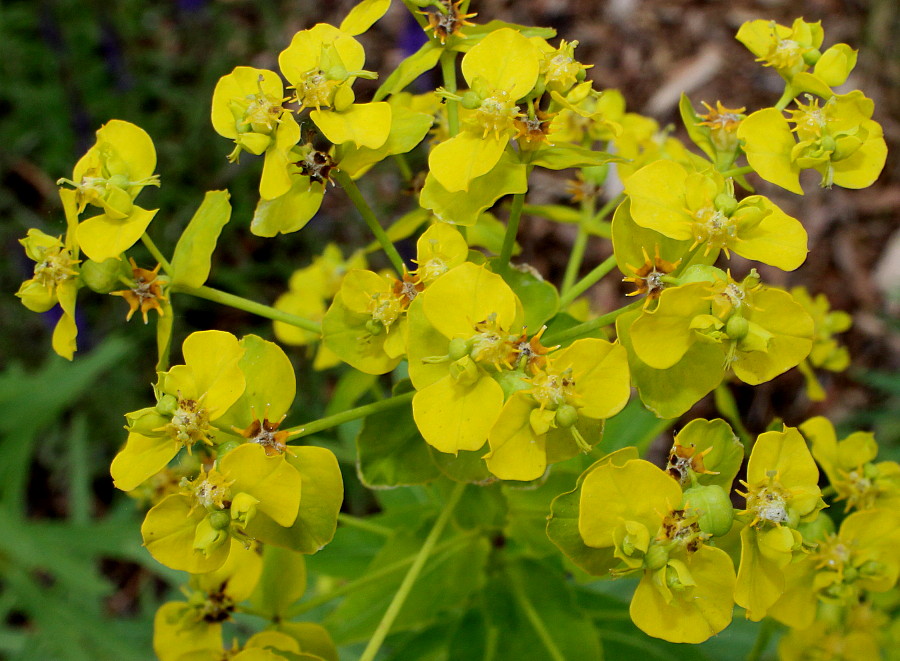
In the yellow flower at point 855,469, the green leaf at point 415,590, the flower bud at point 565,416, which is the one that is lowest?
the green leaf at point 415,590

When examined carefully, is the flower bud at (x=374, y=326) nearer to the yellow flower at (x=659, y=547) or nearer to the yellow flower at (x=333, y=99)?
the yellow flower at (x=333, y=99)

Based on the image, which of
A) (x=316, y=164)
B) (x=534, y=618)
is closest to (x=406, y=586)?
(x=534, y=618)

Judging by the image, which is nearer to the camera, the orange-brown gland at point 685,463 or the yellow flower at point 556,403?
the yellow flower at point 556,403

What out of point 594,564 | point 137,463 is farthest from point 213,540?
point 594,564

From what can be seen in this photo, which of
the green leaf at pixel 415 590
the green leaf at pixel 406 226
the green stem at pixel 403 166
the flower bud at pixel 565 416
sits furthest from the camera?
the green leaf at pixel 415 590

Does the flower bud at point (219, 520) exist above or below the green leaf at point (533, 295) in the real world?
above

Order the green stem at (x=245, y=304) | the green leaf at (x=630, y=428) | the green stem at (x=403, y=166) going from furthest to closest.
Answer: the green leaf at (x=630, y=428), the green stem at (x=403, y=166), the green stem at (x=245, y=304)

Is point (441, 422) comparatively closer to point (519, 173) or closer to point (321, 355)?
point (519, 173)

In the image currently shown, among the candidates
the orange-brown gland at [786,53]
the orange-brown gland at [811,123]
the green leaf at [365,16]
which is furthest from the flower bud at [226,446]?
the orange-brown gland at [786,53]
